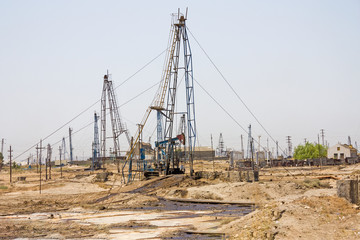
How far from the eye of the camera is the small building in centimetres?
8521

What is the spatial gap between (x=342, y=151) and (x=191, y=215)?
3084 inches

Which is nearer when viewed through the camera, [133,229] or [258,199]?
[133,229]

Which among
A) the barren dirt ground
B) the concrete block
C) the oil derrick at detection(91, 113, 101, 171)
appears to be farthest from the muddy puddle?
the oil derrick at detection(91, 113, 101, 171)

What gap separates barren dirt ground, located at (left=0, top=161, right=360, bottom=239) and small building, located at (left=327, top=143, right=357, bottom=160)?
65019 millimetres

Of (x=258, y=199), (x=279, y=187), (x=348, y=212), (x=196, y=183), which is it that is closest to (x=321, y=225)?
(x=348, y=212)

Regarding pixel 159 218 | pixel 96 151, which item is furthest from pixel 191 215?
pixel 96 151

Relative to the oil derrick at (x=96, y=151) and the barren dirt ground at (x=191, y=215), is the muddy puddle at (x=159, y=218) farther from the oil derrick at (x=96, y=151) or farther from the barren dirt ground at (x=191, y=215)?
the oil derrick at (x=96, y=151)

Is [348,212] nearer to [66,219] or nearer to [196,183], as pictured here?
[66,219]

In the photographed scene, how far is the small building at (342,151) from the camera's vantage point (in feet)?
280

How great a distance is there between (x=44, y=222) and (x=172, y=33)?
26058 millimetres

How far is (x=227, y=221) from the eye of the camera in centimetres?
1461

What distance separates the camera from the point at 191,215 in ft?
59.4

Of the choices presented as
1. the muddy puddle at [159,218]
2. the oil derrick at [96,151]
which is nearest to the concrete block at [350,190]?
the muddy puddle at [159,218]

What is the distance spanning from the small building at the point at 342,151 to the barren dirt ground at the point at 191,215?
65019 mm
